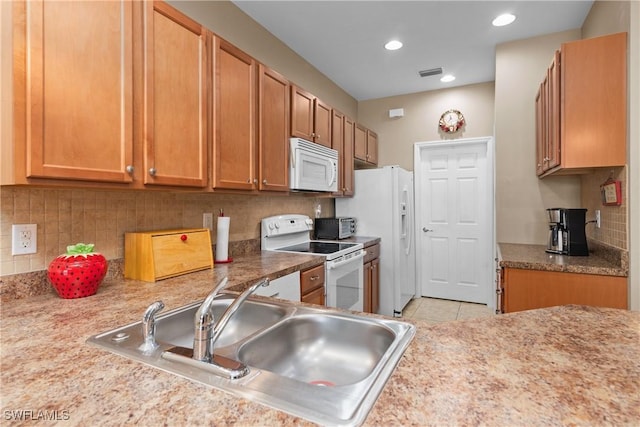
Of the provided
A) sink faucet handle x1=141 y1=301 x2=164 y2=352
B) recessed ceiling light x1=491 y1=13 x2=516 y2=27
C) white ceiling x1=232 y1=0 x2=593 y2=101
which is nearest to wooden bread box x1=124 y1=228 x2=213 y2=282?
sink faucet handle x1=141 y1=301 x2=164 y2=352

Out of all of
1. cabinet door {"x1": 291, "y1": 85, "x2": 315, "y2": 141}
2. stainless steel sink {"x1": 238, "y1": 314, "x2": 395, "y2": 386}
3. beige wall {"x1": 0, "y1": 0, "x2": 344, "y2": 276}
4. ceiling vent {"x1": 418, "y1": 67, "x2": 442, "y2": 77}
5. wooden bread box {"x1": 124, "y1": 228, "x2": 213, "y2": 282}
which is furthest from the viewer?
ceiling vent {"x1": 418, "y1": 67, "x2": 442, "y2": 77}

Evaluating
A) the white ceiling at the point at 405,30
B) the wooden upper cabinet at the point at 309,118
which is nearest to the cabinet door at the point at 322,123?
the wooden upper cabinet at the point at 309,118

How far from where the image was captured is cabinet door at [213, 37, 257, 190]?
1852 mm

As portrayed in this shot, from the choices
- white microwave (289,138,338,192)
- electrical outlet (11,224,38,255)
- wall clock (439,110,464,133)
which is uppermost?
wall clock (439,110,464,133)

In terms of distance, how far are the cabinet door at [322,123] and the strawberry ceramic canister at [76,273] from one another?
1979 millimetres

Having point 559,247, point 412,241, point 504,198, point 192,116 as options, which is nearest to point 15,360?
point 192,116

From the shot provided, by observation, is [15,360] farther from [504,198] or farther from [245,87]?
[504,198]

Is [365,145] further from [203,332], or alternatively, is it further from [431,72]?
[203,332]

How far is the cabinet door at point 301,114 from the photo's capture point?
2600 millimetres

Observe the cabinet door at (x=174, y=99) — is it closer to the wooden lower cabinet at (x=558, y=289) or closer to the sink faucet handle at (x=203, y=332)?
the sink faucet handle at (x=203, y=332)

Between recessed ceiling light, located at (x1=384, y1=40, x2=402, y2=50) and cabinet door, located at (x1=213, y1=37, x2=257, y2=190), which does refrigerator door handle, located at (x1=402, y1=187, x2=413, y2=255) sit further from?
cabinet door, located at (x1=213, y1=37, x2=257, y2=190)

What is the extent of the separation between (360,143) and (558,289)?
2534 millimetres

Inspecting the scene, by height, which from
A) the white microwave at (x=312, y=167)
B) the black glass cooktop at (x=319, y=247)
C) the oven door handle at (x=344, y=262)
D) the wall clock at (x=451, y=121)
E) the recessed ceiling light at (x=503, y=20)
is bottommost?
the oven door handle at (x=344, y=262)

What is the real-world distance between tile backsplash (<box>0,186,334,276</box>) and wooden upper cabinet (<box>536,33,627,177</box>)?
A: 234cm
